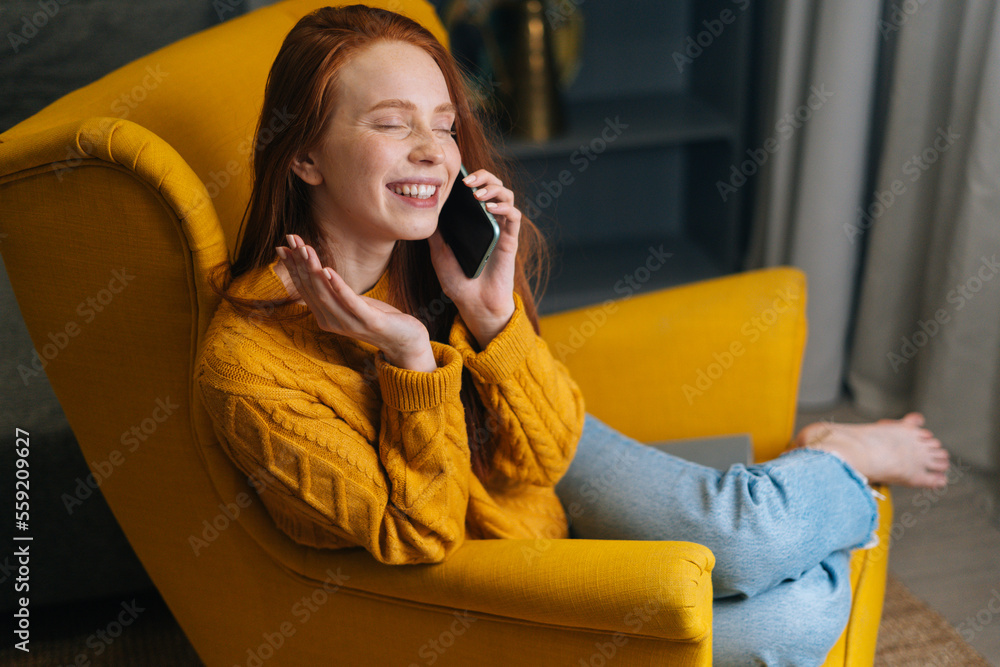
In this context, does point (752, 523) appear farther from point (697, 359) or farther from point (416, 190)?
point (416, 190)

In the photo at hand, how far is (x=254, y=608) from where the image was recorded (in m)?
0.95

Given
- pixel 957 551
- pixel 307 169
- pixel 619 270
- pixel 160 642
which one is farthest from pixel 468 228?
pixel 619 270

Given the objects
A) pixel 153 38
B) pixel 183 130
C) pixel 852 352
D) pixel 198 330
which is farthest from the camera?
pixel 852 352

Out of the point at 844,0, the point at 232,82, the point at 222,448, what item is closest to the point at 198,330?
the point at 222,448

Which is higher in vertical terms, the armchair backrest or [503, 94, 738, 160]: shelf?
the armchair backrest

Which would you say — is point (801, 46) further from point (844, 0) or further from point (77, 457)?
point (77, 457)

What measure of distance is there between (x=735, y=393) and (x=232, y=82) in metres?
0.81

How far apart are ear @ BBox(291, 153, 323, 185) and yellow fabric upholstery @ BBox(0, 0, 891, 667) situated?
0.10 metres

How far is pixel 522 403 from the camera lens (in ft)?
3.15

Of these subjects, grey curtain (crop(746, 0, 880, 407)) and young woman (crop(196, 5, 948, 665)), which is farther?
grey curtain (crop(746, 0, 880, 407))

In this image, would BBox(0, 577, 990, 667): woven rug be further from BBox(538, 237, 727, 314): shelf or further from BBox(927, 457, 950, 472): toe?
BBox(538, 237, 727, 314): shelf

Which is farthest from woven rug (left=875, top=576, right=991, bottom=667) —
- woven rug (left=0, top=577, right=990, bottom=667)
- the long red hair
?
the long red hair

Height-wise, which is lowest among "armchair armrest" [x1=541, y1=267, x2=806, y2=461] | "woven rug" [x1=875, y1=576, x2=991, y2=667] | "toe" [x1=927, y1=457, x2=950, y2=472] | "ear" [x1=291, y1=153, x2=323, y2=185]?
"woven rug" [x1=875, y1=576, x2=991, y2=667]

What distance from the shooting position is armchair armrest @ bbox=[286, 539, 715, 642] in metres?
0.77
